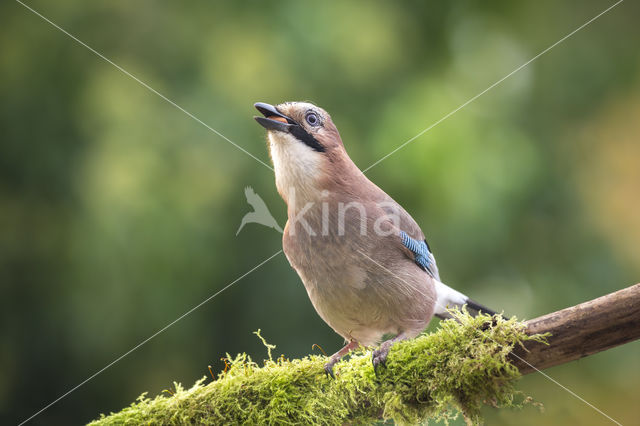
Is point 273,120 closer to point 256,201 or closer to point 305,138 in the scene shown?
point 305,138

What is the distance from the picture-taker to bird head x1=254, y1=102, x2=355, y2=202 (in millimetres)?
3986

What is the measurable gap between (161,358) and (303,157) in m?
3.56

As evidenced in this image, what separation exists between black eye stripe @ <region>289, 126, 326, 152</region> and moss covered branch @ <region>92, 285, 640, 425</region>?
1367 millimetres

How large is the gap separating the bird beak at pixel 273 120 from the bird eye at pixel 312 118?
96mm

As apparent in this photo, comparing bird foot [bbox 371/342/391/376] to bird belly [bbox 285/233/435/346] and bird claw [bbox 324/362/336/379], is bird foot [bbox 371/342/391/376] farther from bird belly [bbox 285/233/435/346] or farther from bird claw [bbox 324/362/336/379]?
bird belly [bbox 285/233/435/346]

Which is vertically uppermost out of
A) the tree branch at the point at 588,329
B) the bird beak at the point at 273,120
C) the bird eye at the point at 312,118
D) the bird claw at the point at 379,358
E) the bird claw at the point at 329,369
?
the bird beak at the point at 273,120

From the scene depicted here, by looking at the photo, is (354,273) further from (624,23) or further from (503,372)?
(624,23)

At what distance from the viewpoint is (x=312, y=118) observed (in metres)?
4.09

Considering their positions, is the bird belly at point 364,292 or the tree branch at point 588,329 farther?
the bird belly at point 364,292

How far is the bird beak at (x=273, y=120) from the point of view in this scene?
3.89 m

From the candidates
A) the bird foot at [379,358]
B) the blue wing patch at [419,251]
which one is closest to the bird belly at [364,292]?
the blue wing patch at [419,251]

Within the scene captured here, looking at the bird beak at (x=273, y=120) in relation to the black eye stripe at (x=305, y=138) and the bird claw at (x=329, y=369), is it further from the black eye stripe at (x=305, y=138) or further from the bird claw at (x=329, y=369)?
the bird claw at (x=329, y=369)

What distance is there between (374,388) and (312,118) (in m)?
1.80

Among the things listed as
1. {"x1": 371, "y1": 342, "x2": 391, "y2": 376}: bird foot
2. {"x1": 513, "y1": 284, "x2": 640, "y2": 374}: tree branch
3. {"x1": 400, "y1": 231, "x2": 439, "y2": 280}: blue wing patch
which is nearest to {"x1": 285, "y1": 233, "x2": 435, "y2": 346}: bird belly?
{"x1": 400, "y1": 231, "x2": 439, "y2": 280}: blue wing patch
